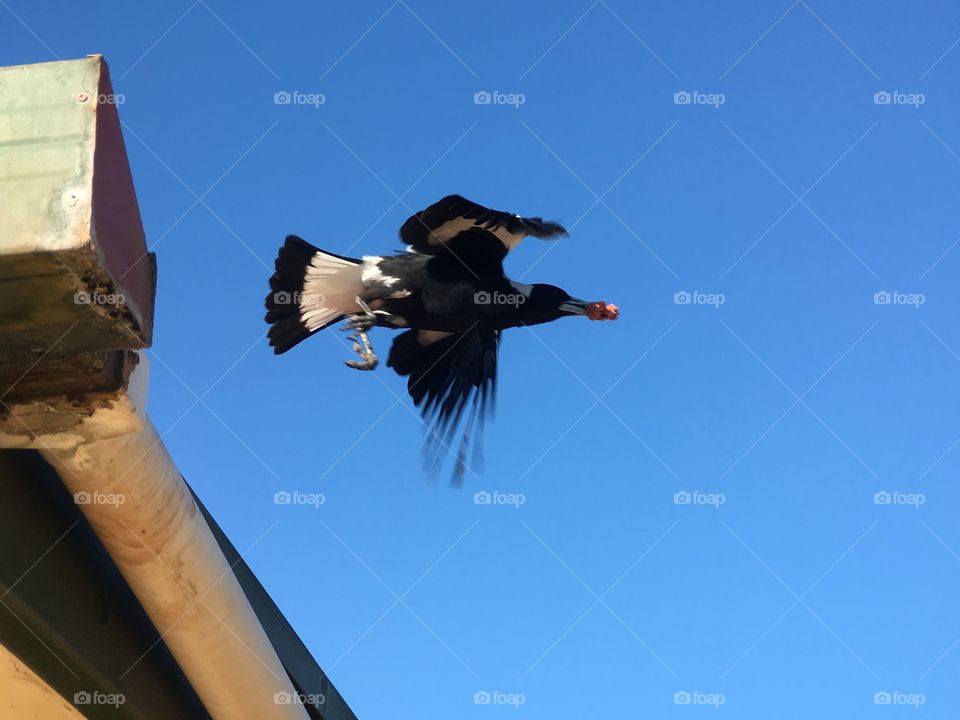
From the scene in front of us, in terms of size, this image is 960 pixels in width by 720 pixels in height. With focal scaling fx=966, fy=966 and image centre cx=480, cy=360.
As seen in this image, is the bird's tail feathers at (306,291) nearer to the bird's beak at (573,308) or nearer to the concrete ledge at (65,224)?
the bird's beak at (573,308)

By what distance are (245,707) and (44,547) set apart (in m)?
0.82

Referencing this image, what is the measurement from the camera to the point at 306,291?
3.97 meters

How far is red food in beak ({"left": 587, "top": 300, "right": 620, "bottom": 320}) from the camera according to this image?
358 cm

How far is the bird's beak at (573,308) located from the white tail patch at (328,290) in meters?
0.76

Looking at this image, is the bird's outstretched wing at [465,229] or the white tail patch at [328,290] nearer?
the bird's outstretched wing at [465,229]

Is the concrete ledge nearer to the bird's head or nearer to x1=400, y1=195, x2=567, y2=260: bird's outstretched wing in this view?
x1=400, y1=195, x2=567, y2=260: bird's outstretched wing

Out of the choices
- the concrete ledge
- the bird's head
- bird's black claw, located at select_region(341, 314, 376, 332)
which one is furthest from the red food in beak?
the concrete ledge

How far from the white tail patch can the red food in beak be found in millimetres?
862

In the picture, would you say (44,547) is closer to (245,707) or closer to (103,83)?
(245,707)

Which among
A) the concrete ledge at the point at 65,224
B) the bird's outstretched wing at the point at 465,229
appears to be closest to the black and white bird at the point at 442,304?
the bird's outstretched wing at the point at 465,229

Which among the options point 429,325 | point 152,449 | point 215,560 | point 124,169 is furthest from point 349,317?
point 124,169

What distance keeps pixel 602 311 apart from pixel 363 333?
894 mm

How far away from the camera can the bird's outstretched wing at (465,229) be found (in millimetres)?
3312

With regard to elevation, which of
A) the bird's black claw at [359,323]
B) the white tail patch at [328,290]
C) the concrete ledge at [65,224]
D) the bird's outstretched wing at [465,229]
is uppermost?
the bird's outstretched wing at [465,229]
